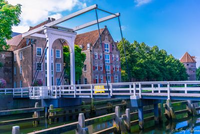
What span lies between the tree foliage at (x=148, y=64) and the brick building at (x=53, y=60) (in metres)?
4.79

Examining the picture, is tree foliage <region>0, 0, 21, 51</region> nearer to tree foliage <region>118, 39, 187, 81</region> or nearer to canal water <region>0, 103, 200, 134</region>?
canal water <region>0, 103, 200, 134</region>

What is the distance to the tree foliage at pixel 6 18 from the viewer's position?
23281 millimetres

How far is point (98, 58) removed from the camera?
128 ft

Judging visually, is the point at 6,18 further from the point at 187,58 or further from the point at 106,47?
the point at 187,58

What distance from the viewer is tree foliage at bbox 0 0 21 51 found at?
76.4 feet

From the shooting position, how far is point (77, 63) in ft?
103

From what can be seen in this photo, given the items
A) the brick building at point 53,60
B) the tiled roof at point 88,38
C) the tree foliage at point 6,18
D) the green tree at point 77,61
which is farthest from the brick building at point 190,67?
the tree foliage at point 6,18

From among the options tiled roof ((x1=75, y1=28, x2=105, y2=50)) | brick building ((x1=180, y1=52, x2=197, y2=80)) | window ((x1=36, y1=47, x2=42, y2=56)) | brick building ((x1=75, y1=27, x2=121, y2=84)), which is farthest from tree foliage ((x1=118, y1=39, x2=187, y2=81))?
brick building ((x1=180, y1=52, x2=197, y2=80))

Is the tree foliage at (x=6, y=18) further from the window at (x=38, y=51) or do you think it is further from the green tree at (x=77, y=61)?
the green tree at (x=77, y=61)

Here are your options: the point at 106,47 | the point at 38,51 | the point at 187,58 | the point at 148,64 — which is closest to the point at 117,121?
the point at 38,51

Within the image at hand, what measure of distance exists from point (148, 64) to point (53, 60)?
25.0 m

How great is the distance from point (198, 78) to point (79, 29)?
283 ft

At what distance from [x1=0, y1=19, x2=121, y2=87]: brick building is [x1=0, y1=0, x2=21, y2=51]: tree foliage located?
4439mm

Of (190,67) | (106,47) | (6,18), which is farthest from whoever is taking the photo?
(190,67)
